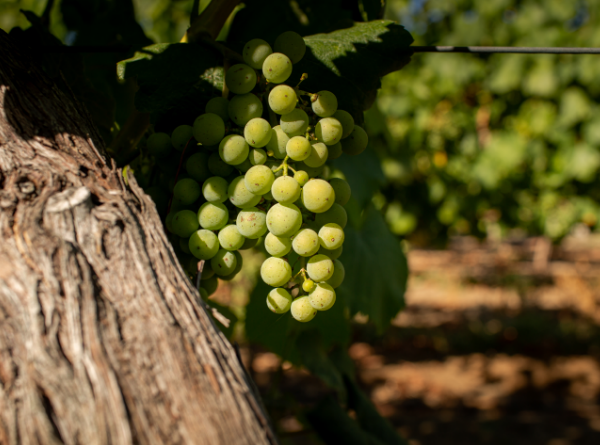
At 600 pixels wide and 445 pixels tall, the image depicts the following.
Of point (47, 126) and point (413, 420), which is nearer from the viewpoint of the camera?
point (47, 126)

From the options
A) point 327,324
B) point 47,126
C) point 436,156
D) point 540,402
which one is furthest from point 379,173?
point 540,402

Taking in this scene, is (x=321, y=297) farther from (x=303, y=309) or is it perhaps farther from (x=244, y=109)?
(x=244, y=109)

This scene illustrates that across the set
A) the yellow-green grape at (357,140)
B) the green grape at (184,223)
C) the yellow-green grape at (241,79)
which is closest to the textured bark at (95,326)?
the green grape at (184,223)

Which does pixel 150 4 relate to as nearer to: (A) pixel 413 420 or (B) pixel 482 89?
(B) pixel 482 89

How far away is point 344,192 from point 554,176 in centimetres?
447

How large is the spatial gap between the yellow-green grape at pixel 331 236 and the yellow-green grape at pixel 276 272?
59mm

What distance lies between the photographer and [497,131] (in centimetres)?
470

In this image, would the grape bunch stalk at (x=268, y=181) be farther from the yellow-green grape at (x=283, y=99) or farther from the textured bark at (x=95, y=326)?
the textured bark at (x=95, y=326)

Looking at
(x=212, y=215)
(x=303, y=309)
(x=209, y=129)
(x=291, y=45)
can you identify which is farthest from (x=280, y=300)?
(x=291, y=45)

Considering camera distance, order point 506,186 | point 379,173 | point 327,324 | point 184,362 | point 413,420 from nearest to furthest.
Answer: point 184,362 < point 327,324 < point 379,173 < point 413,420 < point 506,186

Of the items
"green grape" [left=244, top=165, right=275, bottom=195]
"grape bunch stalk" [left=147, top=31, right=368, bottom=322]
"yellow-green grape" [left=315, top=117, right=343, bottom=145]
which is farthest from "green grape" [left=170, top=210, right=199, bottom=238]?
"yellow-green grape" [left=315, top=117, right=343, bottom=145]

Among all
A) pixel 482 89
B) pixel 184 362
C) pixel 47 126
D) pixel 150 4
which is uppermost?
pixel 150 4

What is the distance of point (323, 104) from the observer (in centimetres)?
66

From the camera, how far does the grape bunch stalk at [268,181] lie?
2.05 feet
